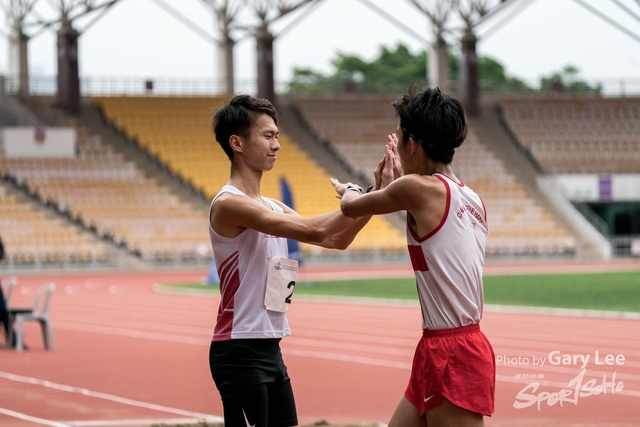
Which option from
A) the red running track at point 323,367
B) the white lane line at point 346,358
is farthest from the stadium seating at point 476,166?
the white lane line at point 346,358

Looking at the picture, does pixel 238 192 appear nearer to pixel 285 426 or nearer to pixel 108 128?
pixel 285 426

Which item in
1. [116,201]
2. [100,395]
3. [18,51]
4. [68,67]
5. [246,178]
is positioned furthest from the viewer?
[18,51]

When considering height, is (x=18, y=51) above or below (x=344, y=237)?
above

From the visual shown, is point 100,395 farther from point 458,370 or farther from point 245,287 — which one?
point 458,370

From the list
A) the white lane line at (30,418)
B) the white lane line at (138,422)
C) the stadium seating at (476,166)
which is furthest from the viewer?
the stadium seating at (476,166)

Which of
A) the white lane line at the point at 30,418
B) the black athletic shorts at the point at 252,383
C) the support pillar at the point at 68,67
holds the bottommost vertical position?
the white lane line at the point at 30,418

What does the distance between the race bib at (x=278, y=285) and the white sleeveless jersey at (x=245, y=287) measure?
20mm

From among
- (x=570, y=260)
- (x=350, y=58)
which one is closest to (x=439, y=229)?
(x=570, y=260)

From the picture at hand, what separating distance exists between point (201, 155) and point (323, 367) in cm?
2747

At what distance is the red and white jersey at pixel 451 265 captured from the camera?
378cm

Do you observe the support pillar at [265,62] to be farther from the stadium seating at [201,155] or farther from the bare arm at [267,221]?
the bare arm at [267,221]

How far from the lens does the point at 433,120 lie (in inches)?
148

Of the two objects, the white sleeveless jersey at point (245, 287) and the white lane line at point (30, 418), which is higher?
the white sleeveless jersey at point (245, 287)

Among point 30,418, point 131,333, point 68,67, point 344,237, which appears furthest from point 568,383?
point 68,67
